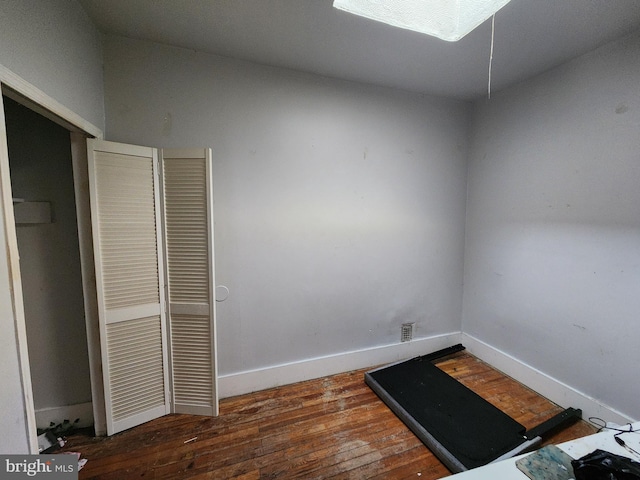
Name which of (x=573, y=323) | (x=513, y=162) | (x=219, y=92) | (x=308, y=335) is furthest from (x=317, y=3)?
(x=573, y=323)

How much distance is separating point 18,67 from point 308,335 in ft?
7.79

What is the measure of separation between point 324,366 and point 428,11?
2.67m

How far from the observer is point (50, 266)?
68.8 inches

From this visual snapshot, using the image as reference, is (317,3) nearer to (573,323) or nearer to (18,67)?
(18,67)

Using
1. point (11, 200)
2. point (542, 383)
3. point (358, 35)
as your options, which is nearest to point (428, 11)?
point (358, 35)

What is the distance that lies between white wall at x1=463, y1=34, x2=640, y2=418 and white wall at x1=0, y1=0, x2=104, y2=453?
3.28 m

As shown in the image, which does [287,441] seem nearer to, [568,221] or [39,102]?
[39,102]

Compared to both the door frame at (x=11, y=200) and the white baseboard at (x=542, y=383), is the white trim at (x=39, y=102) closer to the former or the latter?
the door frame at (x=11, y=200)

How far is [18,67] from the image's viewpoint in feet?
3.35

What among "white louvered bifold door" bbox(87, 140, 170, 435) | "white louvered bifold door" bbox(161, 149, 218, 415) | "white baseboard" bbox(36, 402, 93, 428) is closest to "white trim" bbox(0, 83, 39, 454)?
"white louvered bifold door" bbox(87, 140, 170, 435)

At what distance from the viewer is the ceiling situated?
151 centimetres

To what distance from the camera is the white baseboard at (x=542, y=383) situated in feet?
6.03

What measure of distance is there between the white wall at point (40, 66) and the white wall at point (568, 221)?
3.28 metres

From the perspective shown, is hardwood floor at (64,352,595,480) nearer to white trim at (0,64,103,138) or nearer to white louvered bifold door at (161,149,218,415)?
white louvered bifold door at (161,149,218,415)
